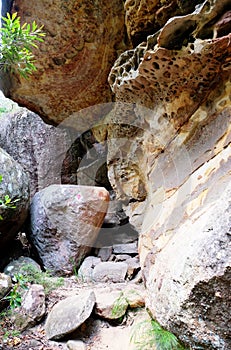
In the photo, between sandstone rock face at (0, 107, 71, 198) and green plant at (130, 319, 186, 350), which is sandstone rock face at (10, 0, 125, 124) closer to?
sandstone rock face at (0, 107, 71, 198)

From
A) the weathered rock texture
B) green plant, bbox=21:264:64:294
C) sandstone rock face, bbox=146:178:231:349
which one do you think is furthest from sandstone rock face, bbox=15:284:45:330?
sandstone rock face, bbox=146:178:231:349

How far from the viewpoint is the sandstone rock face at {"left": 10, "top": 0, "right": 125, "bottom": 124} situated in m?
3.38

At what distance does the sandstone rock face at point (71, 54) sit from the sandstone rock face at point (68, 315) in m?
2.88

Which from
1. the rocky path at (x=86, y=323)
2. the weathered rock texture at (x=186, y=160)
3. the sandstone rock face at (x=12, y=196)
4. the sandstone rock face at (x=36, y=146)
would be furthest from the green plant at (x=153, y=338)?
the sandstone rock face at (x=36, y=146)

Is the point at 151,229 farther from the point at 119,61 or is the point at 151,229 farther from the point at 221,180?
the point at 119,61

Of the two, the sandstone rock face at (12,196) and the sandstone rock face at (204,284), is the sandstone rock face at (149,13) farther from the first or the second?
the sandstone rock face at (12,196)

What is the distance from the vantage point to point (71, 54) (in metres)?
3.77

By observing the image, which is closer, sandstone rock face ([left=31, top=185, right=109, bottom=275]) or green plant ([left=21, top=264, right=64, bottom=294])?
green plant ([left=21, top=264, right=64, bottom=294])

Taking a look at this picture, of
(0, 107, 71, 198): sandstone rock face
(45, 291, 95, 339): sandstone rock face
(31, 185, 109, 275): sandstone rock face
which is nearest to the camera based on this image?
(45, 291, 95, 339): sandstone rock face

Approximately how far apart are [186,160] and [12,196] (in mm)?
2629

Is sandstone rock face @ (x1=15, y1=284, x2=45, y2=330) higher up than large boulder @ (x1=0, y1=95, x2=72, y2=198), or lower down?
lower down

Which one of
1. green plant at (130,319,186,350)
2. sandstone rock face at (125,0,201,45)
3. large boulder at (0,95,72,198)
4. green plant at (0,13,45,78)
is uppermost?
sandstone rock face at (125,0,201,45)

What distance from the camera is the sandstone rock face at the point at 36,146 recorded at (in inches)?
265

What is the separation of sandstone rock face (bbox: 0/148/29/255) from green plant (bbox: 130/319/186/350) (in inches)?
95.6
